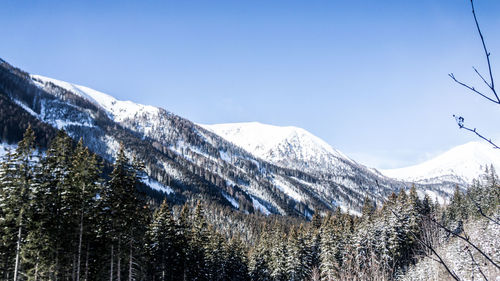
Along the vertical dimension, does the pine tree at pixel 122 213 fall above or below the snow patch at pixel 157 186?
below

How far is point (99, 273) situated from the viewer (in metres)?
24.8

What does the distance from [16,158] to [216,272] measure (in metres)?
38.0

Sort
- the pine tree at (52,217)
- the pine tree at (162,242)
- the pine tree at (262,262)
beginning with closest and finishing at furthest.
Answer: the pine tree at (52,217) → the pine tree at (162,242) → the pine tree at (262,262)

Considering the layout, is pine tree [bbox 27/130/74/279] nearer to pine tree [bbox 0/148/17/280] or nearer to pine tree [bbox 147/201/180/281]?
pine tree [bbox 0/148/17/280]

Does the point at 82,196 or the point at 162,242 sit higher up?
the point at 82,196

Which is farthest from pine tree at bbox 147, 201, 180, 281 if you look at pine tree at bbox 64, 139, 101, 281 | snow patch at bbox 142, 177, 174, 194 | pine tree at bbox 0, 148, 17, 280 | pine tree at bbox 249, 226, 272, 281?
snow patch at bbox 142, 177, 174, 194

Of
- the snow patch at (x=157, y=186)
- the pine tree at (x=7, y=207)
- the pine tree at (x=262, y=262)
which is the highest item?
the snow patch at (x=157, y=186)

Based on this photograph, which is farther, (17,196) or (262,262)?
(262,262)

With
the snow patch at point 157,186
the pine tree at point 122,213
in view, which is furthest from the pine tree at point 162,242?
the snow patch at point 157,186

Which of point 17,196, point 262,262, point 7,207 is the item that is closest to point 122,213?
point 17,196

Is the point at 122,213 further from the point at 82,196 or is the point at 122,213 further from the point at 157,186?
the point at 157,186

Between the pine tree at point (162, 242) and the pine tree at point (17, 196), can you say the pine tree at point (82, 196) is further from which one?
the pine tree at point (162, 242)

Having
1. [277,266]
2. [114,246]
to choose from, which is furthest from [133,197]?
[277,266]

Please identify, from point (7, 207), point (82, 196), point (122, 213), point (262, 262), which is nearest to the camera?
point (7, 207)
